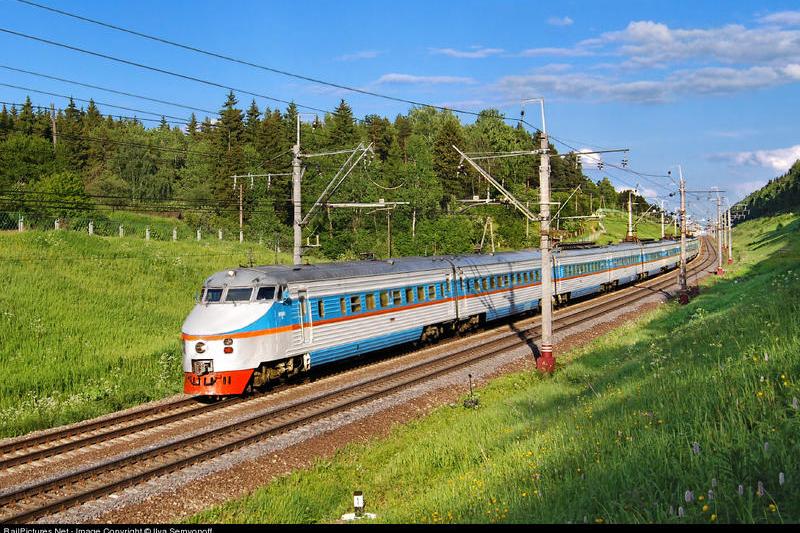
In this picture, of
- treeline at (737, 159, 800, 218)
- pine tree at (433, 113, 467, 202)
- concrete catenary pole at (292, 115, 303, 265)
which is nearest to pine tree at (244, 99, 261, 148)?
pine tree at (433, 113, 467, 202)

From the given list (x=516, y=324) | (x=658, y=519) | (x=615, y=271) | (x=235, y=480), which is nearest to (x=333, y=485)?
(x=235, y=480)

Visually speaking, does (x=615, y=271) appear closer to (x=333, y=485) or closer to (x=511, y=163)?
(x=333, y=485)

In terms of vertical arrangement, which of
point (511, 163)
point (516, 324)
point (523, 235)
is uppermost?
point (511, 163)

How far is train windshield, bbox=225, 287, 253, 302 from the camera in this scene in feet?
62.0

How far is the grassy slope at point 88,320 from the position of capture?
65.1 ft

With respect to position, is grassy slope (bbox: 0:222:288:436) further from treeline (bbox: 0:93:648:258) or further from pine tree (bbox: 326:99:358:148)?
pine tree (bbox: 326:99:358:148)

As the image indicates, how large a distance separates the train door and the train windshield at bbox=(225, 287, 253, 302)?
5.16ft

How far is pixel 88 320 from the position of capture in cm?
2842

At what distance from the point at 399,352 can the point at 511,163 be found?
245 feet

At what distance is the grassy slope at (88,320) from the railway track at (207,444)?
3911 mm

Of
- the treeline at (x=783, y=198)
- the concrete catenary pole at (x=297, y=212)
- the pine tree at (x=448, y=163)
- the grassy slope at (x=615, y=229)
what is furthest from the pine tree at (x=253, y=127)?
the treeline at (x=783, y=198)

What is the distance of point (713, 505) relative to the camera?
22.1 feet

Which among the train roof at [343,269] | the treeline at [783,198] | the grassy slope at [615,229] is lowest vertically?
the train roof at [343,269]

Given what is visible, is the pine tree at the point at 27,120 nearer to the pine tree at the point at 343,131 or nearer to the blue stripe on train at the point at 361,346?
the pine tree at the point at 343,131
